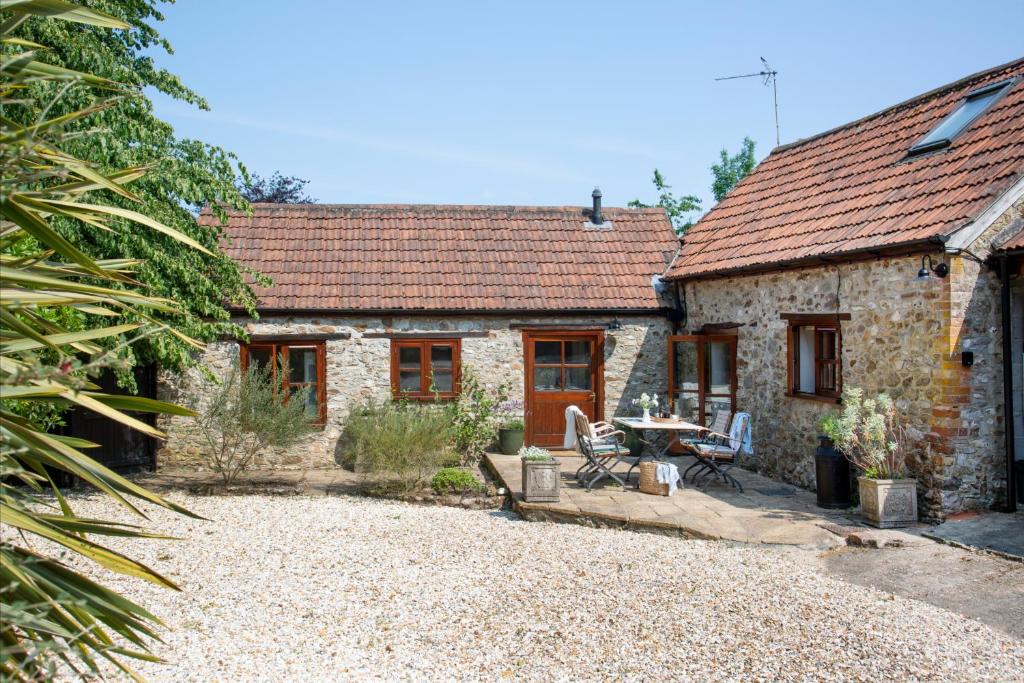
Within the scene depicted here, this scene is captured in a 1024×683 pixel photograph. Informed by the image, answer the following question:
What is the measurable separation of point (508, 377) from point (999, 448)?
708 centimetres

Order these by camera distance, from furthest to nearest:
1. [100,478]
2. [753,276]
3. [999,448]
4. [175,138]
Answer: [753,276]
[175,138]
[999,448]
[100,478]

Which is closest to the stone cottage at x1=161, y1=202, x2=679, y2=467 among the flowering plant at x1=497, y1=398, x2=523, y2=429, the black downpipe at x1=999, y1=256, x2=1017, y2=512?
the flowering plant at x1=497, y1=398, x2=523, y2=429

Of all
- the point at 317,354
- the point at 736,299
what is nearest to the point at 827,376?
the point at 736,299

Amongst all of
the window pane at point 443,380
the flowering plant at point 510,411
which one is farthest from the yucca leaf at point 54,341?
the flowering plant at point 510,411

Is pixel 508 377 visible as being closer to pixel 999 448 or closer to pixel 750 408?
pixel 750 408

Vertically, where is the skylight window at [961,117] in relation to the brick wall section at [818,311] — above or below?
above

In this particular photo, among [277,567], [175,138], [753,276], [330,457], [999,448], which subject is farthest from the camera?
[330,457]

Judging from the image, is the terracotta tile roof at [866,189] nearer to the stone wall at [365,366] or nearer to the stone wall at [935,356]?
the stone wall at [935,356]

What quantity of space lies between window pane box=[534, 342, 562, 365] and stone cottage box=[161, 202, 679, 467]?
0.02 meters

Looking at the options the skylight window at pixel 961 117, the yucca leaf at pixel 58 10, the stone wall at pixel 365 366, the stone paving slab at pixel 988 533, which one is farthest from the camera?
the stone wall at pixel 365 366

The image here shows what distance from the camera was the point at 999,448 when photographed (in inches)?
334

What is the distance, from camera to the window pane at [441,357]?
1352 cm

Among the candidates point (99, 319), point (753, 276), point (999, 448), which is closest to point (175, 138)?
point (99, 319)

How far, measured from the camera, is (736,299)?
12516 mm
